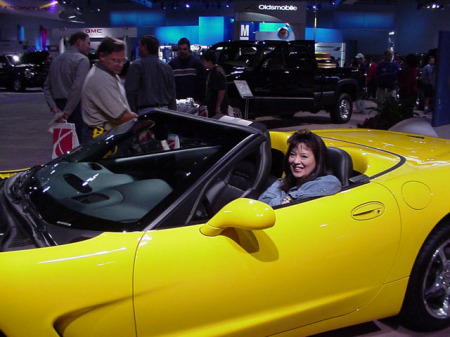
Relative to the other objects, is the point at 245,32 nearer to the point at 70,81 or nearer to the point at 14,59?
the point at 14,59

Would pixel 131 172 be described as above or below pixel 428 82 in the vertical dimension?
below

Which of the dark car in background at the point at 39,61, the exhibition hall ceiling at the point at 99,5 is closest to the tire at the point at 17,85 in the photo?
the dark car in background at the point at 39,61

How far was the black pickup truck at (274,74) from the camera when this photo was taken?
10312 millimetres

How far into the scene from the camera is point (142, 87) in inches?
225

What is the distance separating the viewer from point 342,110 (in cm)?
1238

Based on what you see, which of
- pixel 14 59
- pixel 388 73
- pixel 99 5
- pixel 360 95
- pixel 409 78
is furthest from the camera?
pixel 99 5

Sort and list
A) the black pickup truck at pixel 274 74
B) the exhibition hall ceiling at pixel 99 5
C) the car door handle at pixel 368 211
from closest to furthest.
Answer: the car door handle at pixel 368 211 → the black pickup truck at pixel 274 74 → the exhibition hall ceiling at pixel 99 5

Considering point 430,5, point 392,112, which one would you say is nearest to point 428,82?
point 392,112

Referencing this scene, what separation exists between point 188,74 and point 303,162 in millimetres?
5366

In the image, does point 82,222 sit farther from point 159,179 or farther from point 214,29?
point 214,29

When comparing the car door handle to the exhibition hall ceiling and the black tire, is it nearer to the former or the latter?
the black tire

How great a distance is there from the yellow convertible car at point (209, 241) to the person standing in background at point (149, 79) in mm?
2761

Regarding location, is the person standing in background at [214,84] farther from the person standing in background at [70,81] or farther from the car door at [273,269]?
the car door at [273,269]

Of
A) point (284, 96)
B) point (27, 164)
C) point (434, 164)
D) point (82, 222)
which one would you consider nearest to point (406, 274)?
point (434, 164)
